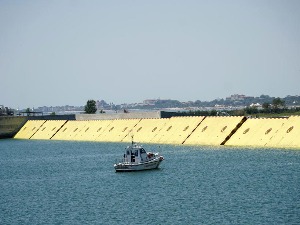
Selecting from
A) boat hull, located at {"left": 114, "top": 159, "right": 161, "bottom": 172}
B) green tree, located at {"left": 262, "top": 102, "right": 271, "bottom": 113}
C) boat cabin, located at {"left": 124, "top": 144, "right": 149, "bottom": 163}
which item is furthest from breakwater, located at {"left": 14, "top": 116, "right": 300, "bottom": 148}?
green tree, located at {"left": 262, "top": 102, "right": 271, "bottom": 113}

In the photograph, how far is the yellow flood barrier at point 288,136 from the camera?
7525 centimetres

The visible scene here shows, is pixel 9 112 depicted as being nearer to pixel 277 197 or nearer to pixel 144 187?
pixel 144 187

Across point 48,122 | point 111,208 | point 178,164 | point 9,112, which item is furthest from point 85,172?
point 9,112

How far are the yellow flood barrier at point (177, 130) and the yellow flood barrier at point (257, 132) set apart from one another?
979 cm

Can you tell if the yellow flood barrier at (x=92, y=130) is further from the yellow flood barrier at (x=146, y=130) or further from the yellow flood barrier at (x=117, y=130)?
the yellow flood barrier at (x=146, y=130)

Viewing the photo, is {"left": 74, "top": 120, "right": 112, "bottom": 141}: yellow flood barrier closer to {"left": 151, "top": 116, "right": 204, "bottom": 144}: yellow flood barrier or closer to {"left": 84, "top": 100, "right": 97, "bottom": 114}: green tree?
{"left": 151, "top": 116, "right": 204, "bottom": 144}: yellow flood barrier

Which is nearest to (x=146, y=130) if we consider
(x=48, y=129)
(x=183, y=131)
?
(x=183, y=131)

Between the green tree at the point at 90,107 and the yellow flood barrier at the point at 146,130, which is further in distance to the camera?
the green tree at the point at 90,107

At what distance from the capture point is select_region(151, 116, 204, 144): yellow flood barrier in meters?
92.9

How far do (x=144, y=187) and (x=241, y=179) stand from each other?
25.3 feet

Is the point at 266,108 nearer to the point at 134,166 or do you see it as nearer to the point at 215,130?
the point at 215,130

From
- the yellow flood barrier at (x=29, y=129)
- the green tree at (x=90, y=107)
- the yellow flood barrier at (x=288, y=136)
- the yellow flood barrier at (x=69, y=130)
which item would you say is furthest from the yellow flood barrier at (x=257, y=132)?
the green tree at (x=90, y=107)

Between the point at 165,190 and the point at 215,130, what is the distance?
Result: 118ft

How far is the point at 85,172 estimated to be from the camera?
67812mm
